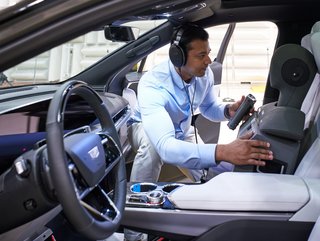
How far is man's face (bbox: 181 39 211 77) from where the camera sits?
2.07 m

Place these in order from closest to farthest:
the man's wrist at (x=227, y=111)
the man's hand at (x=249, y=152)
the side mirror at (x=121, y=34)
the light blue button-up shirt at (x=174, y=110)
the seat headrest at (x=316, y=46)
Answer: the seat headrest at (x=316, y=46), the man's hand at (x=249, y=152), the light blue button-up shirt at (x=174, y=110), the side mirror at (x=121, y=34), the man's wrist at (x=227, y=111)

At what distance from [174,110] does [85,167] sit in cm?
124

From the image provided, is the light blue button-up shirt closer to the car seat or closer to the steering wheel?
the car seat

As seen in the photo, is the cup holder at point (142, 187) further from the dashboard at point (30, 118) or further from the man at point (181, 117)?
the dashboard at point (30, 118)

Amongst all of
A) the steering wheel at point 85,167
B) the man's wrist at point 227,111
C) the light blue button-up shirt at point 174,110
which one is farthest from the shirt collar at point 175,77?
the steering wheel at point 85,167

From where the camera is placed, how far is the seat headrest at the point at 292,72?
4.64 feet

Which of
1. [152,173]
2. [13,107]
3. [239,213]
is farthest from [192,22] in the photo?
[239,213]

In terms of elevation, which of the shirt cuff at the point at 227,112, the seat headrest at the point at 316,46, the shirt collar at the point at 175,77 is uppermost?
the seat headrest at the point at 316,46

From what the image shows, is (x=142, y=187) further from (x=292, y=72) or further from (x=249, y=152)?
(x=292, y=72)

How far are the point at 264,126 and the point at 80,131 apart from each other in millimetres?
694

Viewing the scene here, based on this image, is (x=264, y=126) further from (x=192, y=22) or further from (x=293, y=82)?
(x=192, y=22)

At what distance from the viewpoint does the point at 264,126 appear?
1.47 m

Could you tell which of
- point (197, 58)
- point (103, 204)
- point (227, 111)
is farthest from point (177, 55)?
point (103, 204)

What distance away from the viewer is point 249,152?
1506 millimetres
